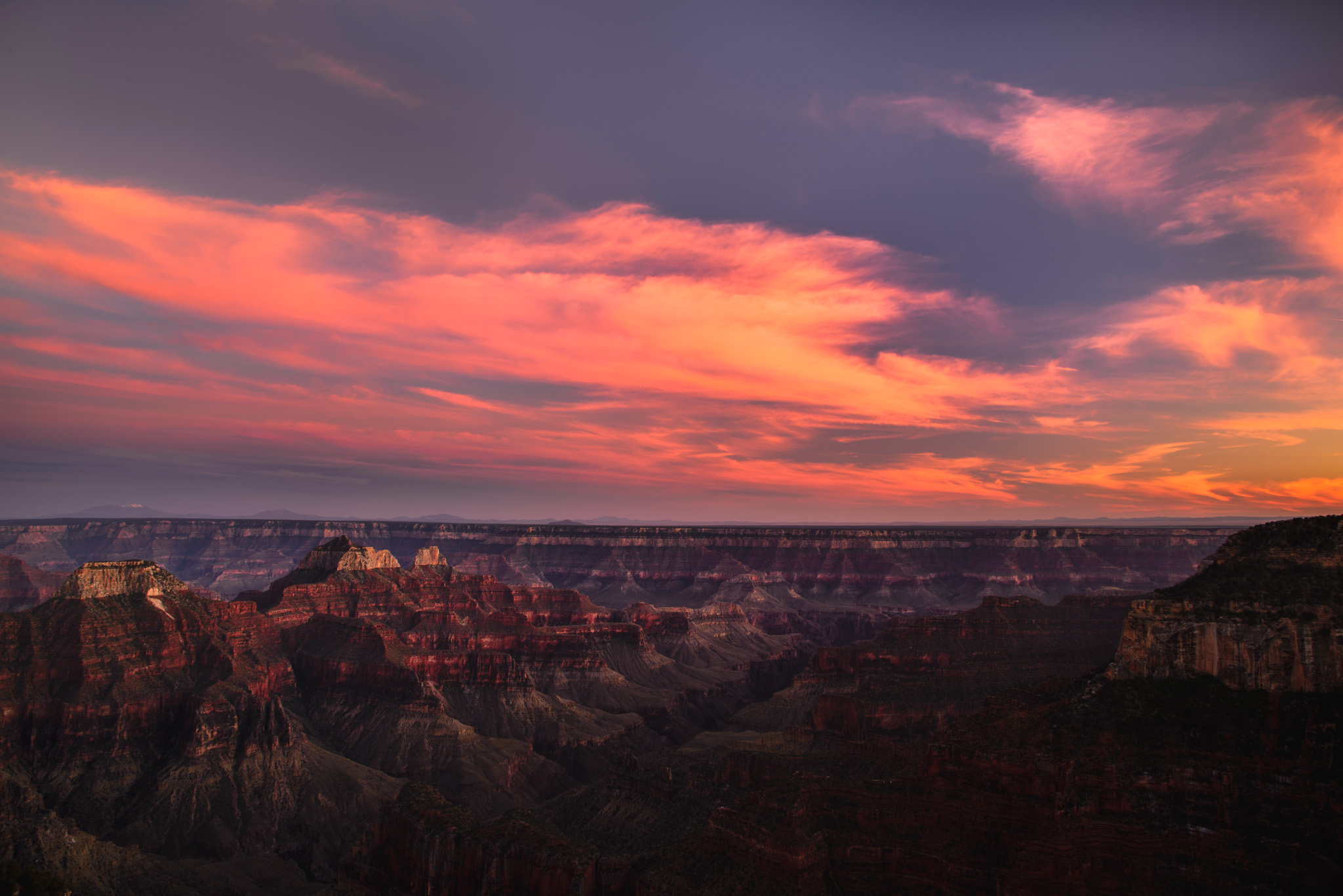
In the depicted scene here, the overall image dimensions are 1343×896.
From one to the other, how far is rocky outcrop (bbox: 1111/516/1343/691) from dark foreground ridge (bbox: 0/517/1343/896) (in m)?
0.15

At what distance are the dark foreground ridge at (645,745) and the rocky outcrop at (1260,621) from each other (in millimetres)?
155

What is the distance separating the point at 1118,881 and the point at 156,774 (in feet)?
333

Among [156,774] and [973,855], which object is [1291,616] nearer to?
[973,855]

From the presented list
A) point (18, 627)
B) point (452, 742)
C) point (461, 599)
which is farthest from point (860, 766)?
point (461, 599)

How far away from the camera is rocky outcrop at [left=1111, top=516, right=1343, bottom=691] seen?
A: 41281 mm

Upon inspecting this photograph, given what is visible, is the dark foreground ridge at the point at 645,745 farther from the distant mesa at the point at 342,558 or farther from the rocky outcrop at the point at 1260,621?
the distant mesa at the point at 342,558

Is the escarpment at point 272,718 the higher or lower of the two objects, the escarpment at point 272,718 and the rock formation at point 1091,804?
the lower

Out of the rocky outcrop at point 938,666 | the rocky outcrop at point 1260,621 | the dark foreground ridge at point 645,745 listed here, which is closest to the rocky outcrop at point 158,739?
the dark foreground ridge at point 645,745

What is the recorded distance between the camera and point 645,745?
131 m

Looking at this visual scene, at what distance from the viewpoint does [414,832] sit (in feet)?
200

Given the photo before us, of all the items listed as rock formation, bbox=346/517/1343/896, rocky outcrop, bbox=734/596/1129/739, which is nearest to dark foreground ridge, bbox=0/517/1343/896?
rock formation, bbox=346/517/1343/896

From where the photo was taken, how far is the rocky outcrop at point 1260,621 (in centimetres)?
4128

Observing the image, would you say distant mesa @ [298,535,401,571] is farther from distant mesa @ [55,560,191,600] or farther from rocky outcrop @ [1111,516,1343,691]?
rocky outcrop @ [1111,516,1343,691]

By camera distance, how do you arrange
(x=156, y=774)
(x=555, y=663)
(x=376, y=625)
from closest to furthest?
(x=156, y=774) → (x=376, y=625) → (x=555, y=663)
